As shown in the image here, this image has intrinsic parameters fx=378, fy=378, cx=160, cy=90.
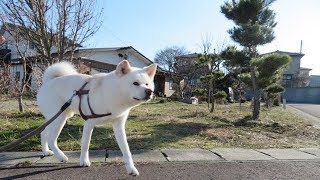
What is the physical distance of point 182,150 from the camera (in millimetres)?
7320

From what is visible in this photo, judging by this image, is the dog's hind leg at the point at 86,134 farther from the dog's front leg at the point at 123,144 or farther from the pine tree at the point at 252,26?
the pine tree at the point at 252,26

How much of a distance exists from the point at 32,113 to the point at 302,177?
9881 millimetres

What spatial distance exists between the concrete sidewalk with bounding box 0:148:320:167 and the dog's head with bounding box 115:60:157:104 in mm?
1868

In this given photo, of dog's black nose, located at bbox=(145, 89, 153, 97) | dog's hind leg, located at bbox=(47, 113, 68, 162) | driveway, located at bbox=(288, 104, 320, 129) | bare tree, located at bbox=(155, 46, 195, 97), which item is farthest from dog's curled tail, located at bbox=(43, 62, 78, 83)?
bare tree, located at bbox=(155, 46, 195, 97)

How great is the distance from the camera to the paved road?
533 cm

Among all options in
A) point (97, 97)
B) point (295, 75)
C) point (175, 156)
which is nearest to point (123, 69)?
point (97, 97)

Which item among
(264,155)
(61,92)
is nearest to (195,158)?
(264,155)

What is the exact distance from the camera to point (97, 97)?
16.9ft

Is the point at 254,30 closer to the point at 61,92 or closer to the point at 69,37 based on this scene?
the point at 69,37

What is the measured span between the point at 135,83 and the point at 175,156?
256 centimetres

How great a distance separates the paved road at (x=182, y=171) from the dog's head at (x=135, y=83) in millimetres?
1302

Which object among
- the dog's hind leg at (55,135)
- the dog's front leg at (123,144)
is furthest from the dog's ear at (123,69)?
the dog's hind leg at (55,135)

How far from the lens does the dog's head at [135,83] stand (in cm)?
454

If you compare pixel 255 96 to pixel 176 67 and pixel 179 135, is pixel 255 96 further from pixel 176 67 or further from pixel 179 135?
pixel 176 67
